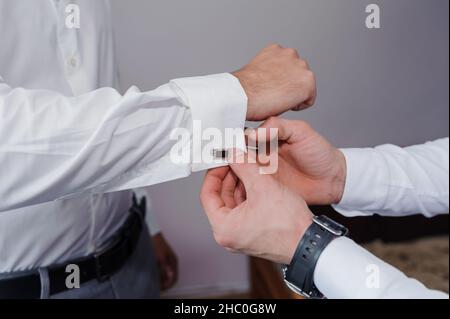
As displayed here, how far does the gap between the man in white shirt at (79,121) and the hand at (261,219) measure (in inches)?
1.6

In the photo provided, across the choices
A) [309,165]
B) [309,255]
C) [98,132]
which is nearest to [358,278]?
[309,255]

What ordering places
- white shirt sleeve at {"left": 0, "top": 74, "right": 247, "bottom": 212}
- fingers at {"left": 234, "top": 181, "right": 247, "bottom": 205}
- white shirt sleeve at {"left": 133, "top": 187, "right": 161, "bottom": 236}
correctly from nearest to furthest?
white shirt sleeve at {"left": 0, "top": 74, "right": 247, "bottom": 212}, fingers at {"left": 234, "top": 181, "right": 247, "bottom": 205}, white shirt sleeve at {"left": 133, "top": 187, "right": 161, "bottom": 236}

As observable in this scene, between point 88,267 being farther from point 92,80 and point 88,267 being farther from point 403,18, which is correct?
point 403,18

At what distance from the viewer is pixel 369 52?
0.53m

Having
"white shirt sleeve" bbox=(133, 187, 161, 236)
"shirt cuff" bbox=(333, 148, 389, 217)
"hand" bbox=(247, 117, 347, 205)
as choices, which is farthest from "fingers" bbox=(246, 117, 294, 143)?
"white shirt sleeve" bbox=(133, 187, 161, 236)

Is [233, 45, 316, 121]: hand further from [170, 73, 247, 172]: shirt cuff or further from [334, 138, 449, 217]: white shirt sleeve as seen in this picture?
[334, 138, 449, 217]: white shirt sleeve

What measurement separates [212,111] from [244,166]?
0.20 ft

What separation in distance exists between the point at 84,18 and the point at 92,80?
6cm

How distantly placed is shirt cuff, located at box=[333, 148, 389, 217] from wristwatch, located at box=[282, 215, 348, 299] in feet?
0.40

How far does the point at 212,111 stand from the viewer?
0.43m

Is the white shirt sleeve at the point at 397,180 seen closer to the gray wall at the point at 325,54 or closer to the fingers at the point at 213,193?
the gray wall at the point at 325,54

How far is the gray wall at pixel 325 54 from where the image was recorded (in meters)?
0.49

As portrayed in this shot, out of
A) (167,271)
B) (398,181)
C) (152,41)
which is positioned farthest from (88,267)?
(398,181)

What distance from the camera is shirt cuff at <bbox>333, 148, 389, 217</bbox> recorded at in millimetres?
560
